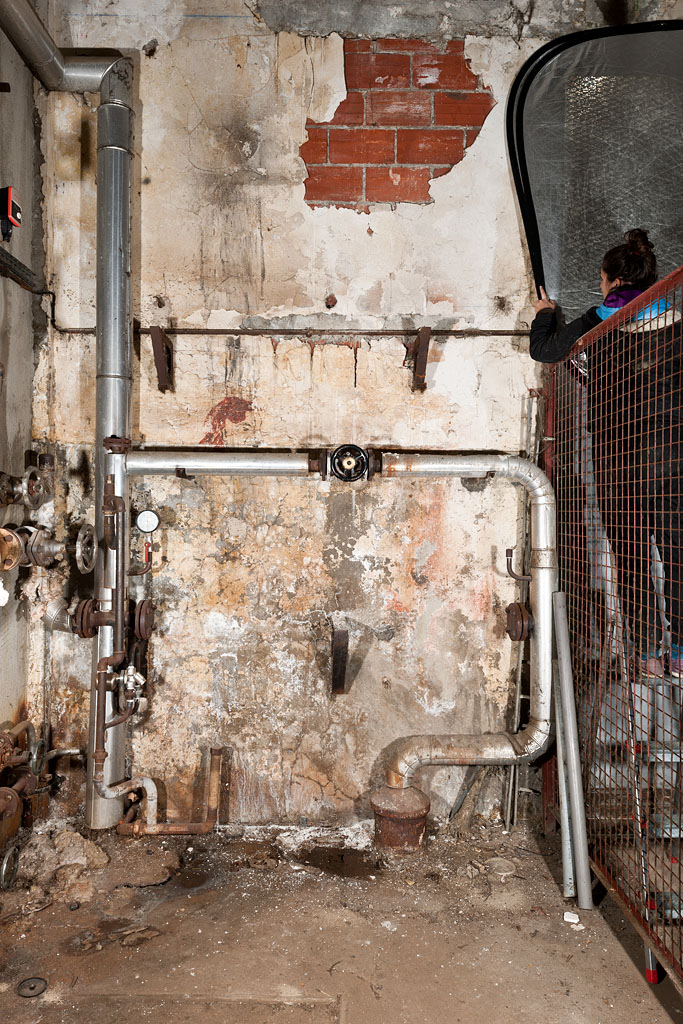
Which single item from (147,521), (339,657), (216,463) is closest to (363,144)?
(216,463)

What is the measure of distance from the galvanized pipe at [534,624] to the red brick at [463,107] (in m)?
1.69

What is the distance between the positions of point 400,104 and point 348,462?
6.05 ft

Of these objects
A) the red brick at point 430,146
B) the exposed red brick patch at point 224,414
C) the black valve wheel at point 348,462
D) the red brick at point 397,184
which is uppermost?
the red brick at point 430,146

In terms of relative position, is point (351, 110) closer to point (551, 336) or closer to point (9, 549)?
point (551, 336)

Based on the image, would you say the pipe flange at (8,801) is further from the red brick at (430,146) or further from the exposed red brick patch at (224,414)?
the red brick at (430,146)

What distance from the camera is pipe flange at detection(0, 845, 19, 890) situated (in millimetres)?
2729

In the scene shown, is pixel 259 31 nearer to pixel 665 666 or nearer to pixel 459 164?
pixel 459 164

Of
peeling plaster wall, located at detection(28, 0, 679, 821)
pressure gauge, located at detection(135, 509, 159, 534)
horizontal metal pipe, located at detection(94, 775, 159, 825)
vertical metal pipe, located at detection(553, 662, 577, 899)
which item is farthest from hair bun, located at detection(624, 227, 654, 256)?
horizontal metal pipe, located at detection(94, 775, 159, 825)

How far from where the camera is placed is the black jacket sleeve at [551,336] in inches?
113

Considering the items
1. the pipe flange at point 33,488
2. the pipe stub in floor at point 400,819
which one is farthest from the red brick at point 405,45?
the pipe stub in floor at point 400,819

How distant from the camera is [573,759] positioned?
2.72m

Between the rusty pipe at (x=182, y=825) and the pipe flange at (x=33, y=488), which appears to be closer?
the pipe flange at (x=33, y=488)

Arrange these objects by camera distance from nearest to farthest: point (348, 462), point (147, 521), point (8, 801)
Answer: point (8, 801), point (348, 462), point (147, 521)

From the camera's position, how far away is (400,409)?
326 cm
